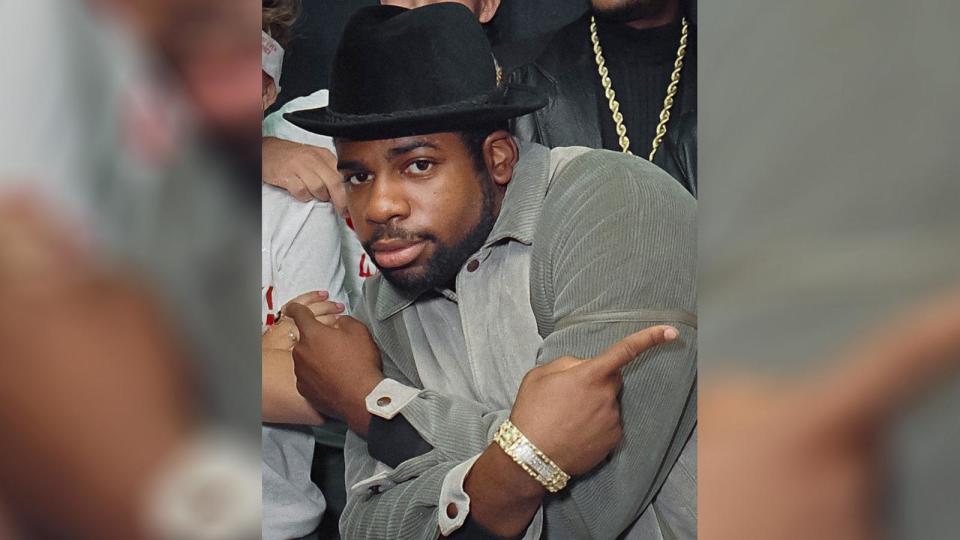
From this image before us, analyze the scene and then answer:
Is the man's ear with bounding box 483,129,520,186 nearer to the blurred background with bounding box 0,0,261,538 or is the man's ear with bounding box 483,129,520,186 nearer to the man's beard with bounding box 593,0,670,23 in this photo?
the man's beard with bounding box 593,0,670,23

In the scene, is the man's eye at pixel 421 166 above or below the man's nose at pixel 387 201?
above

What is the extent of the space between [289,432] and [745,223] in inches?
36.1

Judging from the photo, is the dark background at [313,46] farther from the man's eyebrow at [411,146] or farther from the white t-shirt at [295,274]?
the man's eyebrow at [411,146]

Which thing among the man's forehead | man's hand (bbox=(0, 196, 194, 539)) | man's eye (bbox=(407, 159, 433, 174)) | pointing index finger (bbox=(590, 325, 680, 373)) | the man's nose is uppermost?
the man's forehead

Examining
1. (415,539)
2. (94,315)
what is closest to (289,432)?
(415,539)

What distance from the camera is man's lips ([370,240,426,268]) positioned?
6.12ft

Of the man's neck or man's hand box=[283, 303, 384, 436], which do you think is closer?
the man's neck

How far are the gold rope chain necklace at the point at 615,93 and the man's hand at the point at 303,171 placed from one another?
0.51m

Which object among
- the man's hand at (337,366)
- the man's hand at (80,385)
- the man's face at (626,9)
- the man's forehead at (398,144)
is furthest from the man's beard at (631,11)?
the man's hand at (80,385)

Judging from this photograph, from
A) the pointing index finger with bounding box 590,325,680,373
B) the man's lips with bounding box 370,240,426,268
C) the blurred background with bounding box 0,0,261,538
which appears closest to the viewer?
the pointing index finger with bounding box 590,325,680,373

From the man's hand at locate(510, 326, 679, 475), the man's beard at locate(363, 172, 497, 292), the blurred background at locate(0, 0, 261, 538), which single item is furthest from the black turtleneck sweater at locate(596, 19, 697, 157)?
the blurred background at locate(0, 0, 261, 538)

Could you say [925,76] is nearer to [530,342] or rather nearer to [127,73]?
[530,342]

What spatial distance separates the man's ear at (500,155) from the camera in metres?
1.84

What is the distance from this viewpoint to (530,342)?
1822 millimetres
